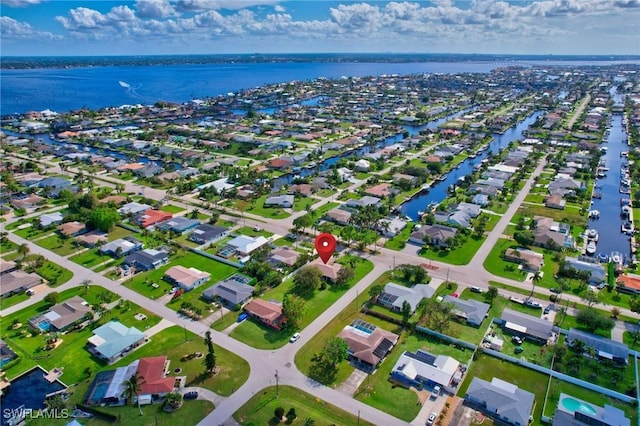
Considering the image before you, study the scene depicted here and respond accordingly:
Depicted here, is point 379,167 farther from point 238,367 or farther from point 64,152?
point 64,152

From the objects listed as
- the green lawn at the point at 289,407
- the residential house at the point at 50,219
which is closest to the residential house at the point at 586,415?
the green lawn at the point at 289,407

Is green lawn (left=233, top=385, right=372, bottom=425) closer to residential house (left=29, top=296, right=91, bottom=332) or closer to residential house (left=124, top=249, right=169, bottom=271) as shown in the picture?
residential house (left=29, top=296, right=91, bottom=332)

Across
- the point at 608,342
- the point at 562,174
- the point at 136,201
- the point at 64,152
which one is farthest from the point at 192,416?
the point at 64,152

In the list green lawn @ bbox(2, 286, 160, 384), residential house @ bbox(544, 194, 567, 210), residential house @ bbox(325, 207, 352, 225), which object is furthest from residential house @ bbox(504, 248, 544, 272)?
green lawn @ bbox(2, 286, 160, 384)

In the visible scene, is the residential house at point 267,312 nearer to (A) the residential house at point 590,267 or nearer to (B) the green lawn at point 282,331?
(B) the green lawn at point 282,331

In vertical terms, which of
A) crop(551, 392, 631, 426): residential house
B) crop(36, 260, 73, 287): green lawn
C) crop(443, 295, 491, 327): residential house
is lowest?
crop(36, 260, 73, 287): green lawn

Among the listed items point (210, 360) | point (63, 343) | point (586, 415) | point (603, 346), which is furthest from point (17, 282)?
point (603, 346)
